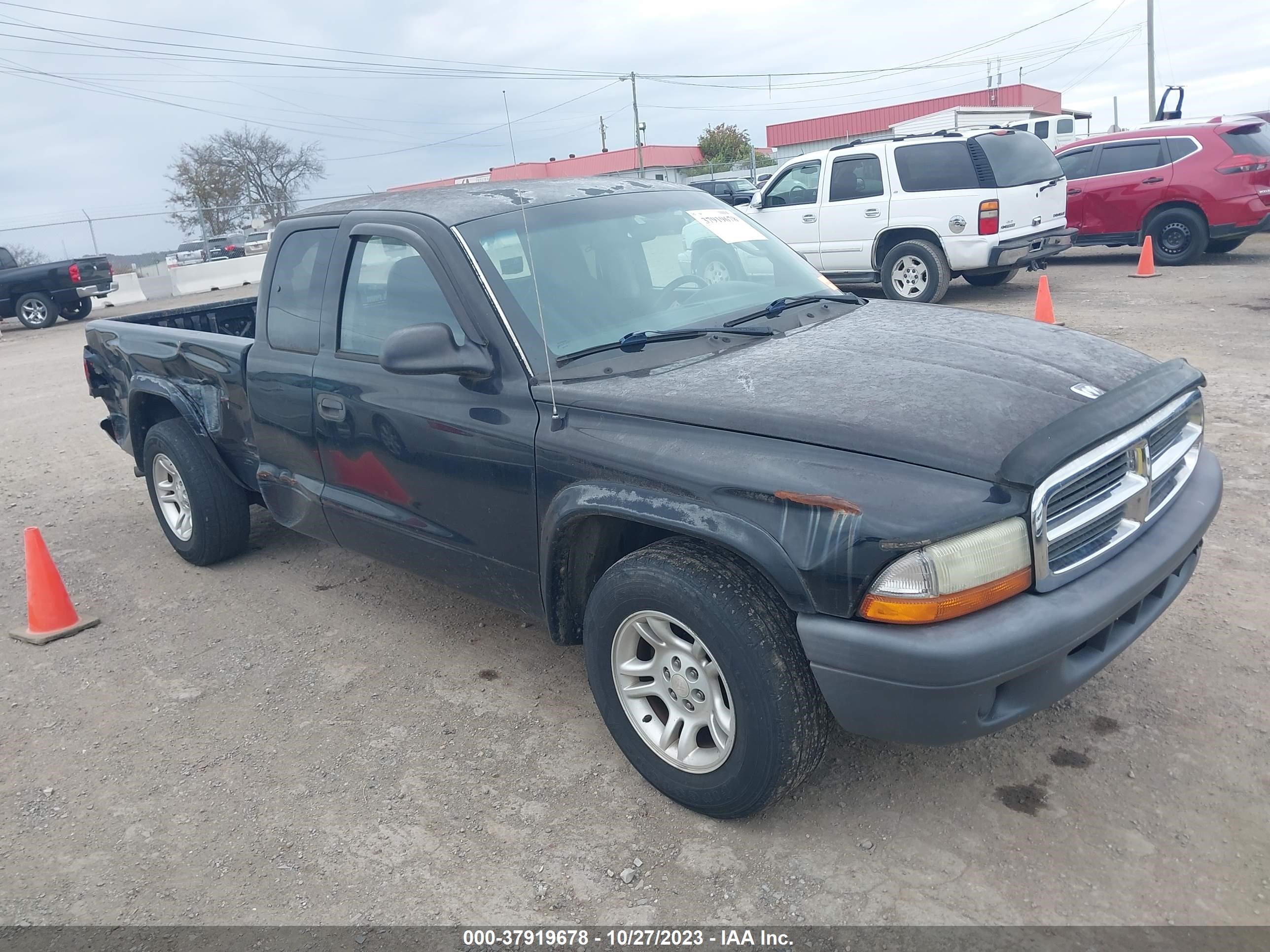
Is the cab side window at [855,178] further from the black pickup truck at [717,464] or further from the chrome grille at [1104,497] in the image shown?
the chrome grille at [1104,497]

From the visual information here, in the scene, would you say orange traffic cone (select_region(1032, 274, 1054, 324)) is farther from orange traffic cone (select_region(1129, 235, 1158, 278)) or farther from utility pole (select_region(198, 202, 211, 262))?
utility pole (select_region(198, 202, 211, 262))

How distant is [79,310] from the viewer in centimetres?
2123

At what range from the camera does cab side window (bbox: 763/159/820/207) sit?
11.6 metres

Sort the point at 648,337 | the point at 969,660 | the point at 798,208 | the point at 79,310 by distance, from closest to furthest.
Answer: the point at 969,660 → the point at 648,337 → the point at 798,208 → the point at 79,310

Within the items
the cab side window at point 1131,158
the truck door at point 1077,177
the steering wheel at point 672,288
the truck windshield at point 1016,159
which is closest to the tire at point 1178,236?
the cab side window at point 1131,158

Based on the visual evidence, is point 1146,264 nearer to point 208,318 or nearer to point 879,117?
point 208,318

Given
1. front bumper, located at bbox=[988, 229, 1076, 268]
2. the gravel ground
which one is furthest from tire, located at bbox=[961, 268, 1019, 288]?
the gravel ground

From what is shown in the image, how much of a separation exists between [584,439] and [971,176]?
896cm

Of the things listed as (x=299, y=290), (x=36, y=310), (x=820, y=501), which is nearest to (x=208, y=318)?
(x=299, y=290)

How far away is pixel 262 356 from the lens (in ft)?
14.0

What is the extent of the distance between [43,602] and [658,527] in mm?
3566

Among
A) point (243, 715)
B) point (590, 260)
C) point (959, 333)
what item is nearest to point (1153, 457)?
point (959, 333)

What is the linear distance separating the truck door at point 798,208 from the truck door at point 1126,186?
4.24m

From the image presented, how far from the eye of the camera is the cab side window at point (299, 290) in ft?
13.2
